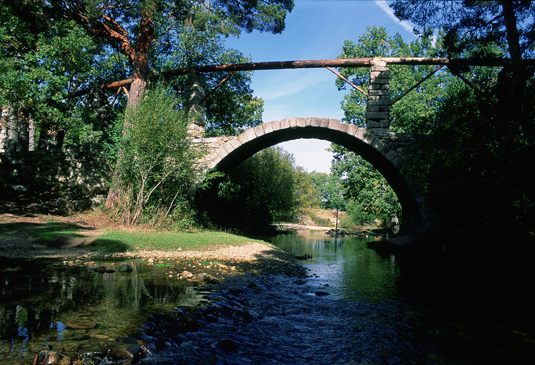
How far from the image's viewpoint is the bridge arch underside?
1266cm

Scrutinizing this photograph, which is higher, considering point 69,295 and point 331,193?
point 331,193

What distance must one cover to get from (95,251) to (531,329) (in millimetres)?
8479

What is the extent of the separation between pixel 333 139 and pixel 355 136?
256cm

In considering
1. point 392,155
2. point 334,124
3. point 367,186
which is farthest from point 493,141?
point 367,186

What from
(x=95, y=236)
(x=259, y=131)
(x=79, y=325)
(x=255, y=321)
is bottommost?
(x=255, y=321)

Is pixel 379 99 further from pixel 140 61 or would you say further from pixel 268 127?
pixel 140 61

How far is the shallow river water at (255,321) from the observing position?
3.16 m

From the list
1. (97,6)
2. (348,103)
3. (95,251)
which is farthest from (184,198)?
(348,103)

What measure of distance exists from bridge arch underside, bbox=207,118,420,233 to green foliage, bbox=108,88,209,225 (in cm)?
231

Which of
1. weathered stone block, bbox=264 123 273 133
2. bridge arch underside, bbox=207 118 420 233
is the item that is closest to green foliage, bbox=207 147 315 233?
bridge arch underside, bbox=207 118 420 233

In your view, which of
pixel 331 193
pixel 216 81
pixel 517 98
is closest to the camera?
pixel 517 98

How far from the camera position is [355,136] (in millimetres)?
12688

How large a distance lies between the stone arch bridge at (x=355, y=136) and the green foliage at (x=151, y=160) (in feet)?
5.86

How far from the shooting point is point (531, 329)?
4.75 meters
